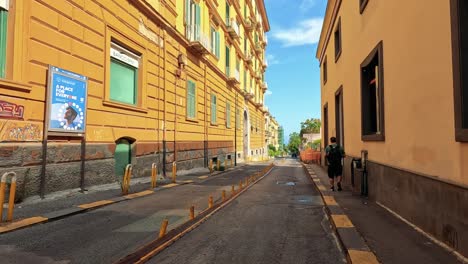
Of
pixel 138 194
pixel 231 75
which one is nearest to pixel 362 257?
pixel 138 194

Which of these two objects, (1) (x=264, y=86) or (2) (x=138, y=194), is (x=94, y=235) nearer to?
(2) (x=138, y=194)

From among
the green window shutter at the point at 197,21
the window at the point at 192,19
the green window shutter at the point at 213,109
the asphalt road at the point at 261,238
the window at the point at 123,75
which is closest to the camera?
the asphalt road at the point at 261,238

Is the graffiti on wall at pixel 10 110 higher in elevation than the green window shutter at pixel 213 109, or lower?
lower

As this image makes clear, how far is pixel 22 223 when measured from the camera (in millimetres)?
6172

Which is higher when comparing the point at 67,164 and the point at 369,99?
the point at 369,99

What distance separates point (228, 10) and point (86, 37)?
21032 millimetres

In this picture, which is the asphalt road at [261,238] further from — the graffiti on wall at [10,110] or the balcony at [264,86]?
the balcony at [264,86]

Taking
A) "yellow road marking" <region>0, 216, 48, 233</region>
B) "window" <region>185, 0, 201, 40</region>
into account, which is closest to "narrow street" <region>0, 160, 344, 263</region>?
"yellow road marking" <region>0, 216, 48, 233</region>

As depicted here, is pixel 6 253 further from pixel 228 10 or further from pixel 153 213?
pixel 228 10

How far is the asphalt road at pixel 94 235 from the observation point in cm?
459

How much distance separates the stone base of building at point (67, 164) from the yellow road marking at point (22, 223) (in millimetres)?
1695

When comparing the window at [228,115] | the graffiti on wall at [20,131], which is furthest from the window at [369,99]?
the window at [228,115]

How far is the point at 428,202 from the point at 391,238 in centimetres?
76

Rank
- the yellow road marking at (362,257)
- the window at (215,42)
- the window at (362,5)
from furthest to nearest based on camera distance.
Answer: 1. the window at (215,42)
2. the window at (362,5)
3. the yellow road marking at (362,257)
